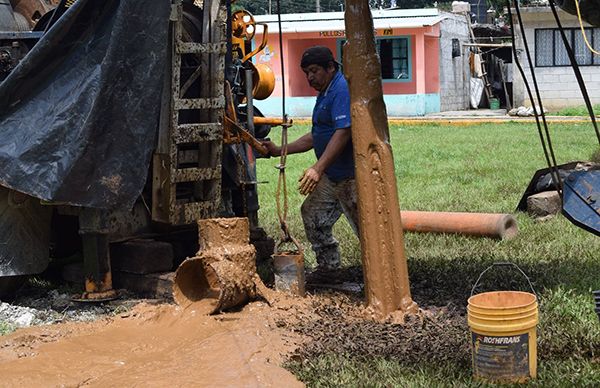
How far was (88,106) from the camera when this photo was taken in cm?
684

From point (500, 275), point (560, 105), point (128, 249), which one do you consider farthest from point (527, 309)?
point (560, 105)

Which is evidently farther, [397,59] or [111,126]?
[397,59]

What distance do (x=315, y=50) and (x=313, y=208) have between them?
1.36 m

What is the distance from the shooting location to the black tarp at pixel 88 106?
6.81 metres

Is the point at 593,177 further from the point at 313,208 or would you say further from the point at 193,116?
the point at 193,116

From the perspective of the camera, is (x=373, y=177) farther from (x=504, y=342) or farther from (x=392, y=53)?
(x=392, y=53)

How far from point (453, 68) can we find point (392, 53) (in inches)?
160

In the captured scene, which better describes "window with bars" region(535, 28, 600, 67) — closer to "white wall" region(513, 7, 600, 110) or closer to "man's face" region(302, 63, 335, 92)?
"white wall" region(513, 7, 600, 110)

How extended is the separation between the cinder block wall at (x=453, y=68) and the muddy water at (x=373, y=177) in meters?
30.6

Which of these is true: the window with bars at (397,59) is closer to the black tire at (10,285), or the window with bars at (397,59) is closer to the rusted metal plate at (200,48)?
the rusted metal plate at (200,48)

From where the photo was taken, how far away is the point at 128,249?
7.62 m

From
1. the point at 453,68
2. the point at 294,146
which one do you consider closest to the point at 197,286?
the point at 294,146

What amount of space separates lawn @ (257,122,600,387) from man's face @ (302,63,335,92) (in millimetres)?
1846

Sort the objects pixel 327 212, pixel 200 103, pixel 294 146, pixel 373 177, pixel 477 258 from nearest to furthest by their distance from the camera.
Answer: pixel 373 177 < pixel 200 103 < pixel 327 212 < pixel 294 146 < pixel 477 258
